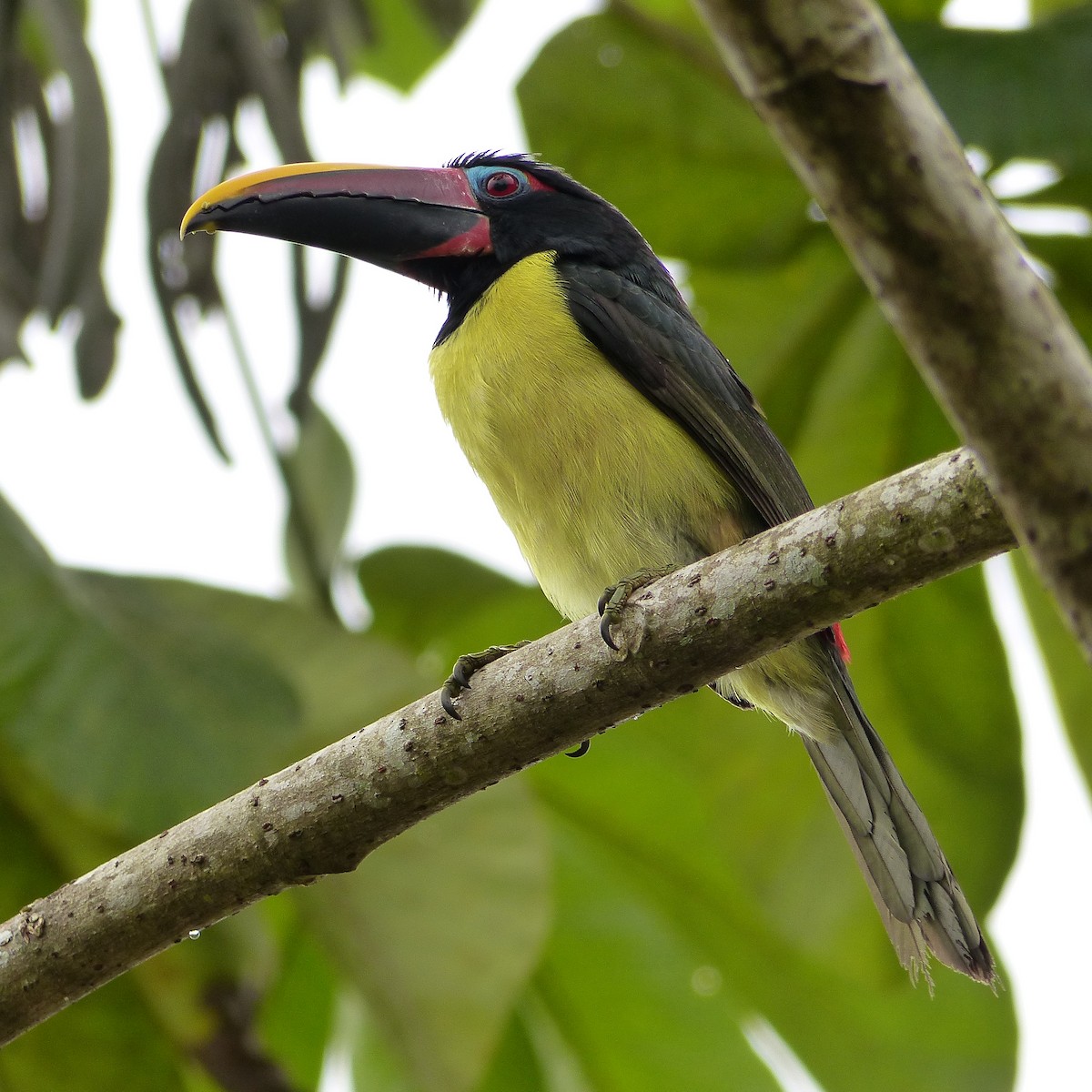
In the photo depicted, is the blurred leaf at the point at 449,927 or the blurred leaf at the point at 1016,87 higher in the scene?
the blurred leaf at the point at 1016,87

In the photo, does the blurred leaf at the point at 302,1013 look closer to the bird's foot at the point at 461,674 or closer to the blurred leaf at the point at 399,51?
the bird's foot at the point at 461,674

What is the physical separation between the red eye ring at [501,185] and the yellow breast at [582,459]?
0.64m

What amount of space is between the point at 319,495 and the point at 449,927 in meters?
1.26

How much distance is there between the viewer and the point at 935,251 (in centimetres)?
115

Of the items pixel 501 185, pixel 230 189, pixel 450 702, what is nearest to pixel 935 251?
pixel 450 702

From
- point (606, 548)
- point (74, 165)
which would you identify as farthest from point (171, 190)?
point (606, 548)

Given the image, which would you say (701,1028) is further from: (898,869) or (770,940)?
(898,869)

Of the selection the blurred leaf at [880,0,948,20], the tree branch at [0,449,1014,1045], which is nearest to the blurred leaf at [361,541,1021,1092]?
the blurred leaf at [880,0,948,20]

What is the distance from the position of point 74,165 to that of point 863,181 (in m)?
2.29

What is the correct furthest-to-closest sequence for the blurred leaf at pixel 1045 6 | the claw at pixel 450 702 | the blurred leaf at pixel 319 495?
the blurred leaf at pixel 1045 6, the blurred leaf at pixel 319 495, the claw at pixel 450 702

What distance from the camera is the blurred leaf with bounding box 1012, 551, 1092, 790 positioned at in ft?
11.6

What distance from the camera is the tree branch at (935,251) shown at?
1.10m

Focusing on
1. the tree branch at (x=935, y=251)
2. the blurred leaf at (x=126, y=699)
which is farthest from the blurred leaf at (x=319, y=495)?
the tree branch at (x=935, y=251)

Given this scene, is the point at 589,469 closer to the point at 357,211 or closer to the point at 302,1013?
the point at 357,211
